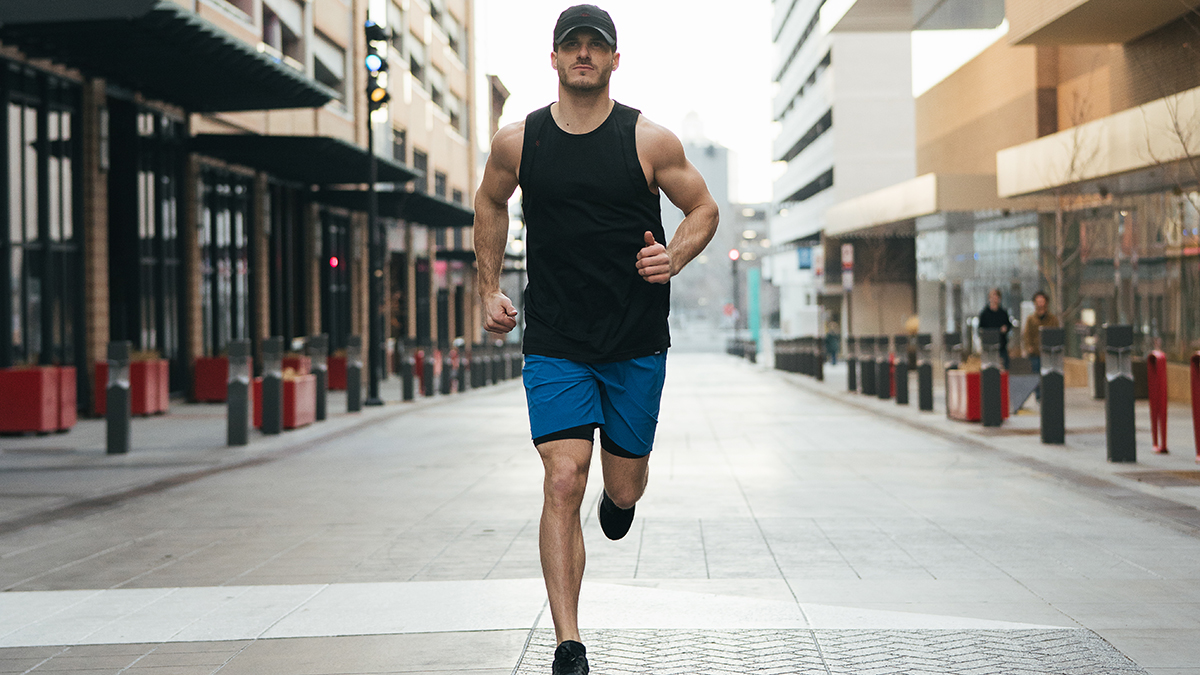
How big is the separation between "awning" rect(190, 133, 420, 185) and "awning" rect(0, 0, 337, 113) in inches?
24.4

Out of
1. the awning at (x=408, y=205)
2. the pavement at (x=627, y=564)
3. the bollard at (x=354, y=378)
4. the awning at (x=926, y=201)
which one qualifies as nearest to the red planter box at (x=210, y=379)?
the bollard at (x=354, y=378)

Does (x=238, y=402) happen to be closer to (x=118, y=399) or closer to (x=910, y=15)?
(x=118, y=399)

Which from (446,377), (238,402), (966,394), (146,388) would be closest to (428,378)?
(446,377)

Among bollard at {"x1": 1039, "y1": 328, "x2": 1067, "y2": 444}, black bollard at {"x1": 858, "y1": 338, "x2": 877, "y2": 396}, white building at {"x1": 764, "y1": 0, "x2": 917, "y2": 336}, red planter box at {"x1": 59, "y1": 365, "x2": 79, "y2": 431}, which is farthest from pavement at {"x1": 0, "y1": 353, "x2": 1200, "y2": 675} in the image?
white building at {"x1": 764, "y1": 0, "x2": 917, "y2": 336}

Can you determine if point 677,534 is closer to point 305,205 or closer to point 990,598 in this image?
point 990,598

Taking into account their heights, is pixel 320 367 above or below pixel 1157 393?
above

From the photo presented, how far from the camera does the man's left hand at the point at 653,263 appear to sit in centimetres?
452

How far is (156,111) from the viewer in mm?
23062

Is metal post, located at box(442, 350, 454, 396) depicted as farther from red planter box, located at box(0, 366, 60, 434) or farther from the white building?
the white building

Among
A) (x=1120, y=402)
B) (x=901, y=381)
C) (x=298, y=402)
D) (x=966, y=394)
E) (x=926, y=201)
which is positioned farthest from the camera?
(x=926, y=201)

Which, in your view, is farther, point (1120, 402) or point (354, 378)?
point (354, 378)

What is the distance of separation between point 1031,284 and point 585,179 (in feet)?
98.5

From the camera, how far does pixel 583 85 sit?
183 inches

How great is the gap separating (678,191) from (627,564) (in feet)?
9.57
